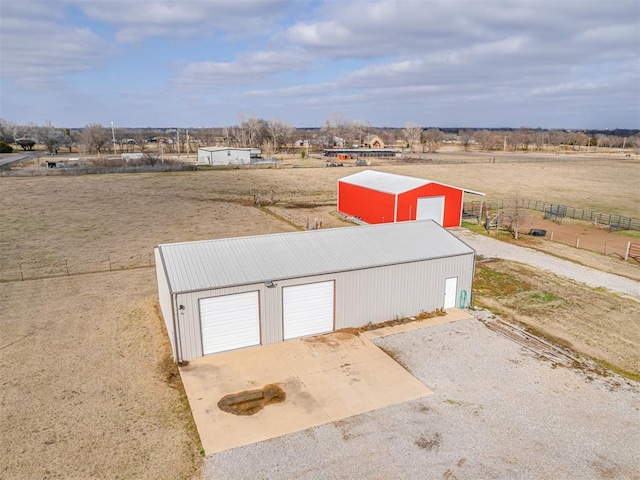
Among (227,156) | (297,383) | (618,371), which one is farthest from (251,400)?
→ (227,156)

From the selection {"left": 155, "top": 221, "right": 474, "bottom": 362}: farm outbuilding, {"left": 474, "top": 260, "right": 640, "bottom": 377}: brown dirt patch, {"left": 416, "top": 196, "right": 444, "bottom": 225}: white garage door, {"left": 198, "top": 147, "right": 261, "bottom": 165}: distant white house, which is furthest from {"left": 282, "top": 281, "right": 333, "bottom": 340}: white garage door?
{"left": 198, "top": 147, "right": 261, "bottom": 165}: distant white house

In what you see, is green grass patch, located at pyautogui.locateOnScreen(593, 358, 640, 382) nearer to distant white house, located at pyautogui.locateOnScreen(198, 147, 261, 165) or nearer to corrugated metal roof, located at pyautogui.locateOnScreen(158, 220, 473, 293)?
corrugated metal roof, located at pyautogui.locateOnScreen(158, 220, 473, 293)

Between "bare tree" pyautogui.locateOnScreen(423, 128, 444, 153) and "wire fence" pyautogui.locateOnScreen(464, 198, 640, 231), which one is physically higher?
"bare tree" pyautogui.locateOnScreen(423, 128, 444, 153)

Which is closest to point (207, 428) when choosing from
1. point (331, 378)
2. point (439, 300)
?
point (331, 378)

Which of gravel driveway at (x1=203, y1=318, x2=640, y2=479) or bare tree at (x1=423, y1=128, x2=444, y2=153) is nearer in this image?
gravel driveway at (x1=203, y1=318, x2=640, y2=479)

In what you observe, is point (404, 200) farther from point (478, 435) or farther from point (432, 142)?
point (432, 142)

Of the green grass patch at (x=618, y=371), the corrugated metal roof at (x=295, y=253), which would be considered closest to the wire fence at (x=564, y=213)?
the corrugated metal roof at (x=295, y=253)

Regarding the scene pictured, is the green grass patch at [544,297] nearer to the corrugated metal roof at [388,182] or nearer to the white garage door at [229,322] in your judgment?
the corrugated metal roof at [388,182]
